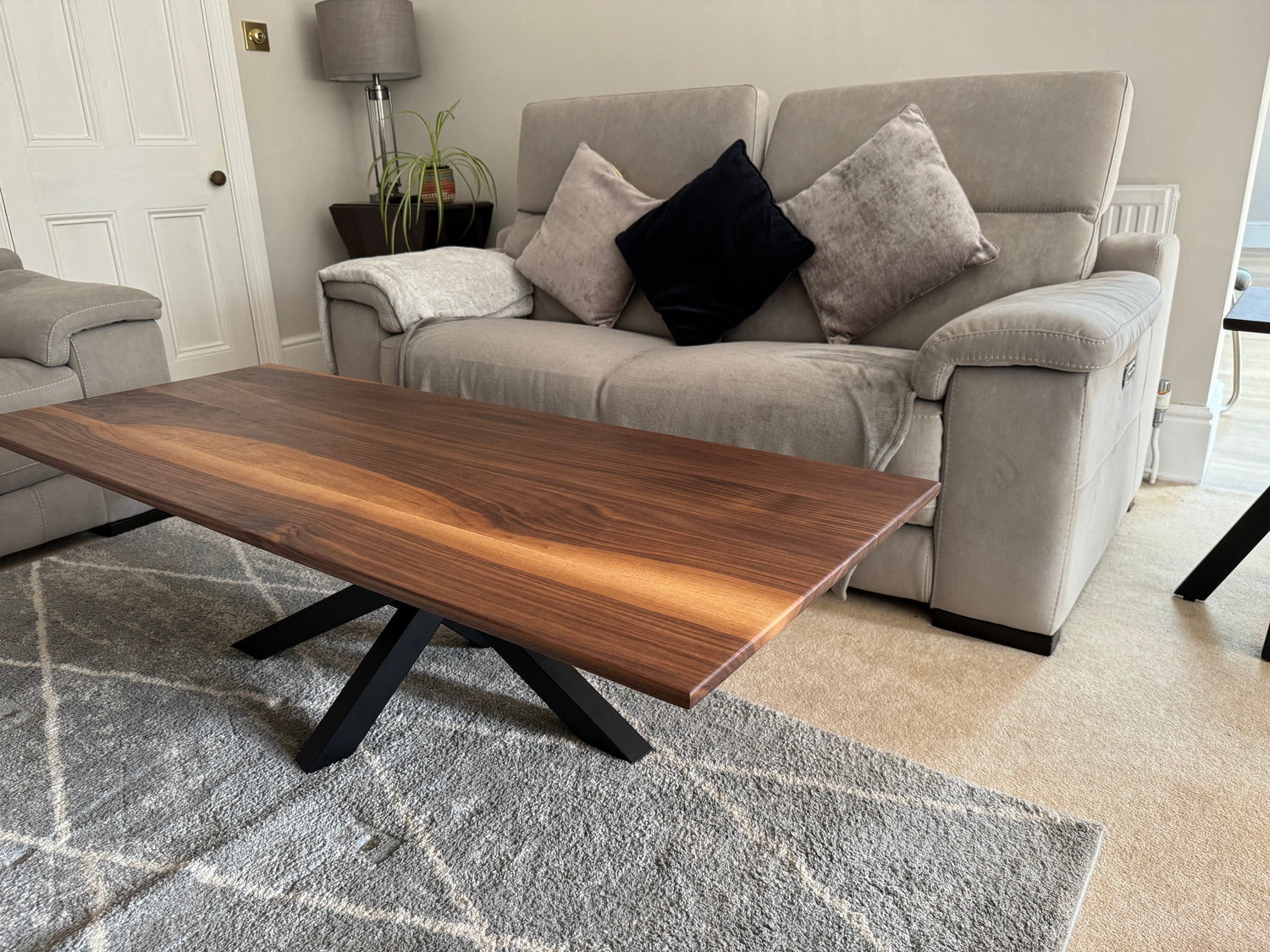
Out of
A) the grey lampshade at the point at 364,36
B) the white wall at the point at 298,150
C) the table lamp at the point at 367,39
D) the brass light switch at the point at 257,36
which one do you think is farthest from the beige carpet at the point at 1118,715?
the brass light switch at the point at 257,36

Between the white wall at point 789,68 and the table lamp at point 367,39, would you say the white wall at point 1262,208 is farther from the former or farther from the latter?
the table lamp at point 367,39

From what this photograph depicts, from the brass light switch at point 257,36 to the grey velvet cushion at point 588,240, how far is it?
1.68m

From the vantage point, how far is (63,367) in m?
2.03

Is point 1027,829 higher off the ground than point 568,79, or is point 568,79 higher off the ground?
point 568,79

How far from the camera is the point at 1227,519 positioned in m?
2.13

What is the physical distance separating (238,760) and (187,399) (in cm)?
73

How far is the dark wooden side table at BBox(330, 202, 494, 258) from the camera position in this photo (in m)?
3.25

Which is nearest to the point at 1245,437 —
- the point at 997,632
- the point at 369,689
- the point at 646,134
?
the point at 997,632

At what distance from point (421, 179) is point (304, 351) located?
1113 millimetres

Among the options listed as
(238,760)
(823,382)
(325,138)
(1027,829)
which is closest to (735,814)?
(1027,829)

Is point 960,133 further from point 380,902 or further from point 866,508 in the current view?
point 380,902

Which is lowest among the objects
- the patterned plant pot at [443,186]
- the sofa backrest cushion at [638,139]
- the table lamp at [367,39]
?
the patterned plant pot at [443,186]

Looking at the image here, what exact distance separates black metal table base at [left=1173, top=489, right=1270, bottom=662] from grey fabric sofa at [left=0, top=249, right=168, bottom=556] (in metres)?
2.39

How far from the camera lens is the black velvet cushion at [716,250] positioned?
212 centimetres
